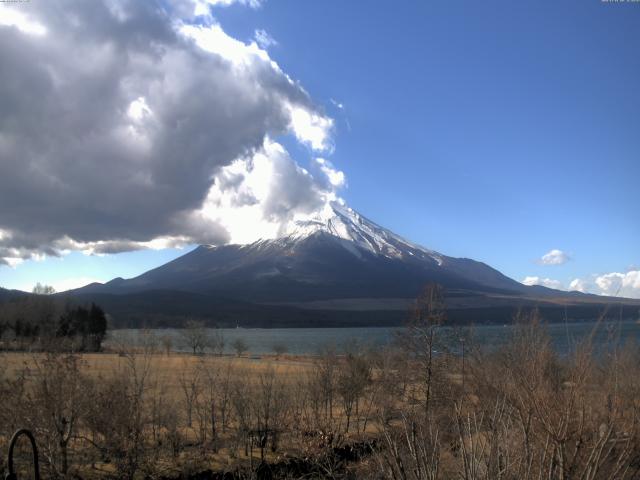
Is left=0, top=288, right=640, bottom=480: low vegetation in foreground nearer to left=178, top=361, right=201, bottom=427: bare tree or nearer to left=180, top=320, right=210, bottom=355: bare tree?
left=178, top=361, right=201, bottom=427: bare tree

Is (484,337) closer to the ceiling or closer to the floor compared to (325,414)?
closer to the ceiling

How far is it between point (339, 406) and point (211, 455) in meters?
11.4

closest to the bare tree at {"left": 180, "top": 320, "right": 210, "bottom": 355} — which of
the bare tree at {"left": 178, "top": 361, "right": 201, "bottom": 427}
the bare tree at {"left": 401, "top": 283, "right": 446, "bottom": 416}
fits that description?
the bare tree at {"left": 178, "top": 361, "right": 201, "bottom": 427}

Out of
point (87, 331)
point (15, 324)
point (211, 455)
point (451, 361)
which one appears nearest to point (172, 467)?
point (211, 455)

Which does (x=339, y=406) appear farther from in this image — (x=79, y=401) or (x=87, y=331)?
(x=87, y=331)

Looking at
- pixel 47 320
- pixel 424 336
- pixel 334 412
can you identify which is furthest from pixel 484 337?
pixel 47 320

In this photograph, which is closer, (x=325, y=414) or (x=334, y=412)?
(x=325, y=414)

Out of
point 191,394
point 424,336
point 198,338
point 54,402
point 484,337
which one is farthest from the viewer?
point 198,338

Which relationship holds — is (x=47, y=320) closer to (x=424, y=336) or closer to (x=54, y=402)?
(x=424, y=336)

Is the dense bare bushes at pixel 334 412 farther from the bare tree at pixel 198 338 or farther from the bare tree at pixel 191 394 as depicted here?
the bare tree at pixel 198 338

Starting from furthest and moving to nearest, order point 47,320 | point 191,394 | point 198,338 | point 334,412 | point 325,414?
point 198,338
point 47,320
point 334,412
point 325,414
point 191,394

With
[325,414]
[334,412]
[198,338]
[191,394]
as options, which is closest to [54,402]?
[191,394]

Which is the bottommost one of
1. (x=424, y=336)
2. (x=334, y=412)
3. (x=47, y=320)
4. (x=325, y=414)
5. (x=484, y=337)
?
(x=334, y=412)

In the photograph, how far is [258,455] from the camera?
22766 millimetres
